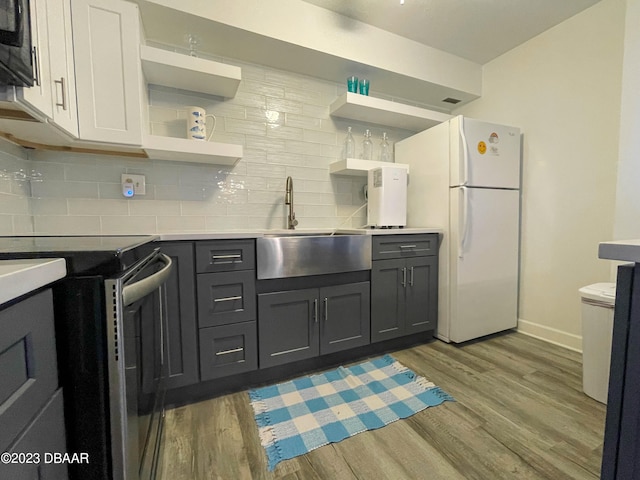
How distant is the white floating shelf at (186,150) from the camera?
5.43ft

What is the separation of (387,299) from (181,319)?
1343mm

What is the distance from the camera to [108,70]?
4.84ft

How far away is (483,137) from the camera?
7.33ft

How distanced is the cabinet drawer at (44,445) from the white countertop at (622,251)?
3.77ft

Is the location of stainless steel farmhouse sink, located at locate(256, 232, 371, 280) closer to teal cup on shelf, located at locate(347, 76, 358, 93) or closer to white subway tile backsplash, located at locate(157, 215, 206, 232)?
white subway tile backsplash, located at locate(157, 215, 206, 232)

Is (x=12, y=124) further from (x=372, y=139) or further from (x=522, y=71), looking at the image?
(x=522, y=71)

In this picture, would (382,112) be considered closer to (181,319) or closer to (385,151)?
(385,151)

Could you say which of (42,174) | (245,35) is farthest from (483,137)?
(42,174)

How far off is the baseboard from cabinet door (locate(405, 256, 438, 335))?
83 cm

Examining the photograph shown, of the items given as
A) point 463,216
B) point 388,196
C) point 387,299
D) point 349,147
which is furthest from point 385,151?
point 387,299

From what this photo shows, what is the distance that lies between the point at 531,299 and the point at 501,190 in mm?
953

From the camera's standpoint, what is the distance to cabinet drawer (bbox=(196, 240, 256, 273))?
1.53 m

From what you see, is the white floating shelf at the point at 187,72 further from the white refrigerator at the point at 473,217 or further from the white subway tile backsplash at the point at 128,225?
the white refrigerator at the point at 473,217

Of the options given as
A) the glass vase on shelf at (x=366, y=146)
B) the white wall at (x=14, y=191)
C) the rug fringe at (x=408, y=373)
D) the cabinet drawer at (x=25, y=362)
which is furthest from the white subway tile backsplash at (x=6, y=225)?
the glass vase on shelf at (x=366, y=146)
